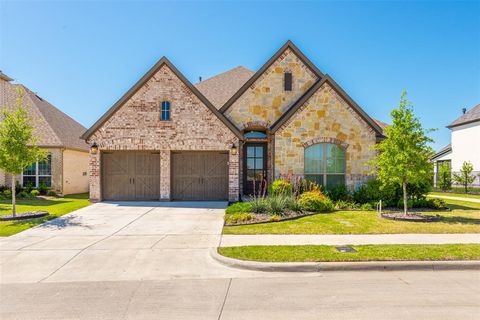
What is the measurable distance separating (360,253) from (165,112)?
39.4 ft

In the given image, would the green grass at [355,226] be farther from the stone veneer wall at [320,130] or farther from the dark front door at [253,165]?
the dark front door at [253,165]

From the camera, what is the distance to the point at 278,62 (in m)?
17.6

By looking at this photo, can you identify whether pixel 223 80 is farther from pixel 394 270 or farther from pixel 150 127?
pixel 394 270

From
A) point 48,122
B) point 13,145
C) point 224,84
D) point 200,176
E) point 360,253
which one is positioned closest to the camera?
point 360,253

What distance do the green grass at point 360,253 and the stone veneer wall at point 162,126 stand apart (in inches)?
338

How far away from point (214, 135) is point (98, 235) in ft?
26.4

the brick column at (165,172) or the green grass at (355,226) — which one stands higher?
the brick column at (165,172)

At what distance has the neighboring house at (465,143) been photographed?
30297 mm

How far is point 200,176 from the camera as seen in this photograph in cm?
1653

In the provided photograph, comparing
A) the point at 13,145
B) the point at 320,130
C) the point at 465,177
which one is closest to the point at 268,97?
the point at 320,130

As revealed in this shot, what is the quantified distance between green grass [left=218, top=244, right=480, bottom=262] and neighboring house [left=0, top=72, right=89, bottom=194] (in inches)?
652

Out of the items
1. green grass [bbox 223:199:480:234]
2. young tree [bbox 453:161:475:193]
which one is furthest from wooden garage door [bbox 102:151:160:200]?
young tree [bbox 453:161:475:193]

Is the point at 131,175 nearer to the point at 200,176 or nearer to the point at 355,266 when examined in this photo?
the point at 200,176

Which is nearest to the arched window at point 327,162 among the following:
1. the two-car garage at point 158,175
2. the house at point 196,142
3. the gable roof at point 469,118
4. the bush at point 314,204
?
the house at point 196,142
